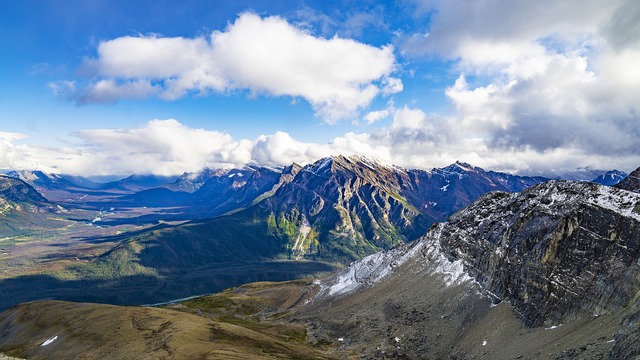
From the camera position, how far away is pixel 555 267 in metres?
125

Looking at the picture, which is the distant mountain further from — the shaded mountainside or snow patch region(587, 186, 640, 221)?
the shaded mountainside

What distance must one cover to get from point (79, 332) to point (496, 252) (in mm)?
180393

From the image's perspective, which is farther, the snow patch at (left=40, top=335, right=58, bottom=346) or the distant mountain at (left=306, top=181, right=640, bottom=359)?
the snow patch at (left=40, top=335, right=58, bottom=346)

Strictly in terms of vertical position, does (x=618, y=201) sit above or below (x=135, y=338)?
above

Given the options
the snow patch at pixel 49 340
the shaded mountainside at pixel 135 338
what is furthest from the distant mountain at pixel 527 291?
the snow patch at pixel 49 340

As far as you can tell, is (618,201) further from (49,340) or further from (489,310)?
(49,340)

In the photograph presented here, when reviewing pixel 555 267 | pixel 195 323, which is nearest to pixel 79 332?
pixel 195 323

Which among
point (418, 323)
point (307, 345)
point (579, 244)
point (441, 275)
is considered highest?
point (579, 244)

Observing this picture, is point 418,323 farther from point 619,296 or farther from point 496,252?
point 619,296

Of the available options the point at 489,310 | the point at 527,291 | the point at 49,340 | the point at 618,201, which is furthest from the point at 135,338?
the point at 618,201

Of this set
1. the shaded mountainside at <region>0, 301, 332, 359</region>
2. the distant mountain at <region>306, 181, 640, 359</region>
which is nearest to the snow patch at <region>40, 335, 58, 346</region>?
the shaded mountainside at <region>0, 301, 332, 359</region>

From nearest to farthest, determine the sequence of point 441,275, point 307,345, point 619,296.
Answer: point 619,296
point 307,345
point 441,275

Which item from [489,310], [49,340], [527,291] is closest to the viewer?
[527,291]

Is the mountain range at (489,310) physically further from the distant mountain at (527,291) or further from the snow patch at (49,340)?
the snow patch at (49,340)
